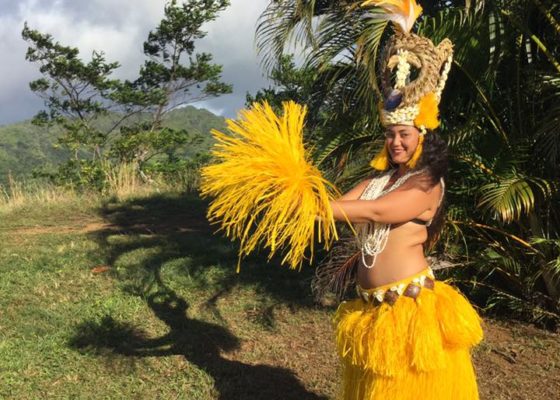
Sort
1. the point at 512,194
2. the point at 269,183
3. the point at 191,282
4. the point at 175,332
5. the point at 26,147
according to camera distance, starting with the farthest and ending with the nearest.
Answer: the point at 26,147 → the point at 191,282 → the point at 175,332 → the point at 512,194 → the point at 269,183

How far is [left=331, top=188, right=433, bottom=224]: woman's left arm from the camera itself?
2.02 metres

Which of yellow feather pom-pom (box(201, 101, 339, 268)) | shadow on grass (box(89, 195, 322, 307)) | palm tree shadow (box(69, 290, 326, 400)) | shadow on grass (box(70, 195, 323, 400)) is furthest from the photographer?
shadow on grass (box(89, 195, 322, 307))

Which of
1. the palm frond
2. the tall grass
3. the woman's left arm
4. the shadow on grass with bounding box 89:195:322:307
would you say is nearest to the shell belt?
the woman's left arm

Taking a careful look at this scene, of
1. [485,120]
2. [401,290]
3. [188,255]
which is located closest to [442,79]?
[401,290]

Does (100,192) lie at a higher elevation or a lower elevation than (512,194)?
higher

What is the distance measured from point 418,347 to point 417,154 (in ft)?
2.55

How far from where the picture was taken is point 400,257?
7.66ft

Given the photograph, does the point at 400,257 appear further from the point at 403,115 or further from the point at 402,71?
the point at 402,71

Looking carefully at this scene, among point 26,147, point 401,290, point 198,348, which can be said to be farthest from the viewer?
point 26,147

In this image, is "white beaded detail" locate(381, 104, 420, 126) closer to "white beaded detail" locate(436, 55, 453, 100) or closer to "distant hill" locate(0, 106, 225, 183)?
"white beaded detail" locate(436, 55, 453, 100)

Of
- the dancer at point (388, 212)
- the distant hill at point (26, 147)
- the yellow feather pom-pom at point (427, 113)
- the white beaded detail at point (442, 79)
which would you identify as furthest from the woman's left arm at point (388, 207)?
the distant hill at point (26, 147)

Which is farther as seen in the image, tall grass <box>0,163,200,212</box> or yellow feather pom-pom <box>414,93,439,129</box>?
tall grass <box>0,163,200,212</box>

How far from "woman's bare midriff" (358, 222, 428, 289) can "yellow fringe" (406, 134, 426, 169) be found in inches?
9.7

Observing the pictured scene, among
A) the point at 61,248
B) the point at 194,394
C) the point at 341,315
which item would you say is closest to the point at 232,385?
the point at 194,394
